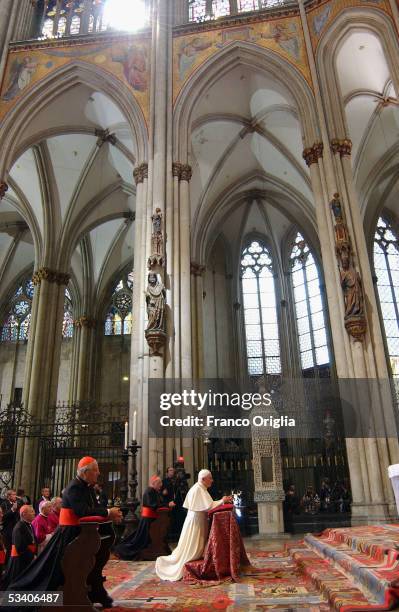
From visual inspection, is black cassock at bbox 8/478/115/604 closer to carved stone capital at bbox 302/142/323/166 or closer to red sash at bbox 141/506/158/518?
red sash at bbox 141/506/158/518

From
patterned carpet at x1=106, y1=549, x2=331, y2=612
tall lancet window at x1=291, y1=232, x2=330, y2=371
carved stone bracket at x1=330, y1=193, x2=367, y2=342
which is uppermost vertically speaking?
tall lancet window at x1=291, y1=232, x2=330, y2=371

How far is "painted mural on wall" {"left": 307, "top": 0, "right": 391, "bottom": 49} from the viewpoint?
13.1m

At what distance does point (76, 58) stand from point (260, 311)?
1215 centimetres

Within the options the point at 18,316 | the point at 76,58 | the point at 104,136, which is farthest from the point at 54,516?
the point at 18,316

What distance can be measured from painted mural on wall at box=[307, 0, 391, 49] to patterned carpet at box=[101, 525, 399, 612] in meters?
13.1

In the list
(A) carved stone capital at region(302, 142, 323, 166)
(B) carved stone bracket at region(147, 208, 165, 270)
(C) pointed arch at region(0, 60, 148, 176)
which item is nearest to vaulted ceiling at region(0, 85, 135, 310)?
(C) pointed arch at region(0, 60, 148, 176)

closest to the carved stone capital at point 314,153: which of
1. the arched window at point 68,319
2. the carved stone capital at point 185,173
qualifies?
the carved stone capital at point 185,173

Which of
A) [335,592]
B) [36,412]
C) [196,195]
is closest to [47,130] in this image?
[196,195]

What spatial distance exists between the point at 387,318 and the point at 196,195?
8.89 meters

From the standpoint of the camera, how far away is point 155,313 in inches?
427

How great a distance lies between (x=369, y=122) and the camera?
1678 cm

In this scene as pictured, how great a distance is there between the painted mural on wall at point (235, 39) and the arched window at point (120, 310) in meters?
11.3

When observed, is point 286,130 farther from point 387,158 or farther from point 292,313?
point 292,313

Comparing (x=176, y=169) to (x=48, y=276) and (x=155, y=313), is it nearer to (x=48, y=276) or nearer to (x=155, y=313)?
(x=155, y=313)
